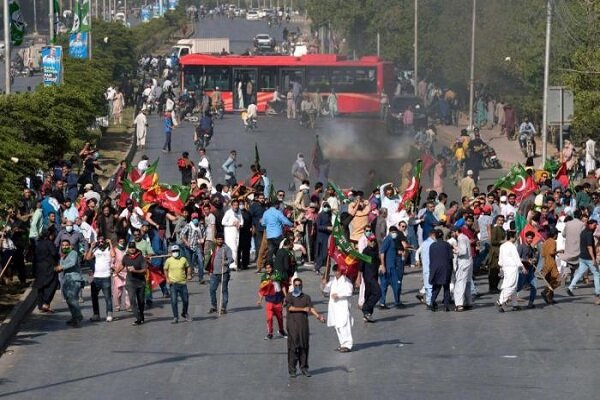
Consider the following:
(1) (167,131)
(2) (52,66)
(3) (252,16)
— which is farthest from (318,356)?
(3) (252,16)

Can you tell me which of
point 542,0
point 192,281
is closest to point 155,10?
point 542,0

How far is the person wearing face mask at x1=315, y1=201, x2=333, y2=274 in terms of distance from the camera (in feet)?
94.3

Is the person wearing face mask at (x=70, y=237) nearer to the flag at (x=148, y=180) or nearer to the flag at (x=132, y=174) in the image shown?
the flag at (x=148, y=180)

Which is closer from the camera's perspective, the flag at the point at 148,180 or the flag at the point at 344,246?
the flag at the point at 344,246

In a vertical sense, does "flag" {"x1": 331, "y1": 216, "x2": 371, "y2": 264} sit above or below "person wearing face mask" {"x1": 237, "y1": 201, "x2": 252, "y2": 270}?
above

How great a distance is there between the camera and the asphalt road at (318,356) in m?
19.4

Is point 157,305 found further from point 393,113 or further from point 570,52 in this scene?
point 393,113

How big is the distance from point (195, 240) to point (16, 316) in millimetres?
4519

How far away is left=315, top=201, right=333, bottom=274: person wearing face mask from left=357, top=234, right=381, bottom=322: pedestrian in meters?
4.45

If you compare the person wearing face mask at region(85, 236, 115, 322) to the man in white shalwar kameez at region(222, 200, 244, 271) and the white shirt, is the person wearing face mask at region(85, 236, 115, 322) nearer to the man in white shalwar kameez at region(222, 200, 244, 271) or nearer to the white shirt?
the white shirt

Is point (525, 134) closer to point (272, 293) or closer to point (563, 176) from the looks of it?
point (563, 176)

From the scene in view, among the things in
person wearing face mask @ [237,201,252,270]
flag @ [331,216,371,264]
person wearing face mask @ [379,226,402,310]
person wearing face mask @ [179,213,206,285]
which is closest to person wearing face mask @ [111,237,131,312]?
person wearing face mask @ [179,213,206,285]

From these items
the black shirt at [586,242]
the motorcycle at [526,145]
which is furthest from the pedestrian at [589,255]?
the motorcycle at [526,145]

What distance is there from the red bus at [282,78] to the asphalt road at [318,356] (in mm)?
40555
